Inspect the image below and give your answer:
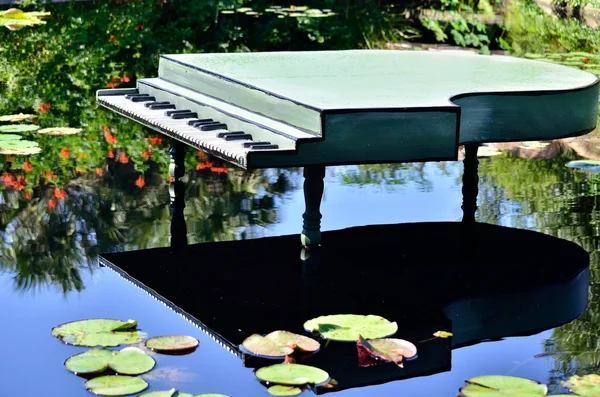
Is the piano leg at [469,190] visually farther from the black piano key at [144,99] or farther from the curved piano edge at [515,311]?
the black piano key at [144,99]

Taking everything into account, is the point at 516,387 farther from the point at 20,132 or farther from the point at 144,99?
the point at 20,132

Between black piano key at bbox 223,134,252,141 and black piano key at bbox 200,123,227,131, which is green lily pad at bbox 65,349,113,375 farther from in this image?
black piano key at bbox 200,123,227,131

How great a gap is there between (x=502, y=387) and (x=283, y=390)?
584 millimetres

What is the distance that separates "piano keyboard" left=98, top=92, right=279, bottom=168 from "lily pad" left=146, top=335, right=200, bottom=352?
2.01 feet

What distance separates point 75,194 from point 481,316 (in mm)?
2337

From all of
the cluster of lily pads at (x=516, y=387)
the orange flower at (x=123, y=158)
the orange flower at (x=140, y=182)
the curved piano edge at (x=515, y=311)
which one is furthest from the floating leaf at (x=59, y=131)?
the cluster of lily pads at (x=516, y=387)

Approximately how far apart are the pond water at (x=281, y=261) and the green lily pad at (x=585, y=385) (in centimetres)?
8

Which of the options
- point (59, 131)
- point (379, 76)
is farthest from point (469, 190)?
point (59, 131)

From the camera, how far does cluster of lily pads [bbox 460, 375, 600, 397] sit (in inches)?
128

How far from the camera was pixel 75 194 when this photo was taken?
5.62 meters

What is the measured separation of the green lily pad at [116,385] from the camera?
323cm

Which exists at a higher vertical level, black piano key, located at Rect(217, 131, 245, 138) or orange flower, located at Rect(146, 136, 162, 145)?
black piano key, located at Rect(217, 131, 245, 138)

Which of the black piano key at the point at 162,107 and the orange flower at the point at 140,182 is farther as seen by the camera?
the orange flower at the point at 140,182

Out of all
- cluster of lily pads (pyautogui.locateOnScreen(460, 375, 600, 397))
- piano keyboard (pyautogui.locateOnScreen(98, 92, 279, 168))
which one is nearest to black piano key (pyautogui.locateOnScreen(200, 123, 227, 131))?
piano keyboard (pyautogui.locateOnScreen(98, 92, 279, 168))
